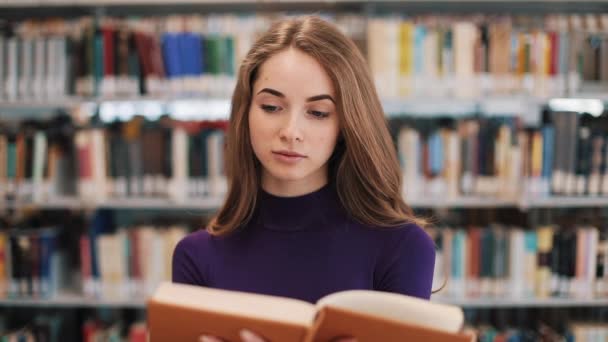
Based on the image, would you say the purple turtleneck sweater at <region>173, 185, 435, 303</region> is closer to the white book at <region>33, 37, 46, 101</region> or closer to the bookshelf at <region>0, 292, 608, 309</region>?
the bookshelf at <region>0, 292, 608, 309</region>

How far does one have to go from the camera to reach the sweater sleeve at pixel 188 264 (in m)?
0.96

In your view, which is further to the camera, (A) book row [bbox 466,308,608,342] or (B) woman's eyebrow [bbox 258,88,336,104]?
(A) book row [bbox 466,308,608,342]

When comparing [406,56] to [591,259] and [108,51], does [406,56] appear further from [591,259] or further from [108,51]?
[108,51]

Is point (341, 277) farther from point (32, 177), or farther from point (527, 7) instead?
point (527, 7)

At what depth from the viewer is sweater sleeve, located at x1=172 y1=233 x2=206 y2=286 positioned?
37.7 inches

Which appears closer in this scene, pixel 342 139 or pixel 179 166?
pixel 342 139

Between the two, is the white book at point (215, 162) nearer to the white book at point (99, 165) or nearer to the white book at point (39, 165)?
the white book at point (99, 165)

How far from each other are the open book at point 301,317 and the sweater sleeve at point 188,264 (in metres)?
0.24

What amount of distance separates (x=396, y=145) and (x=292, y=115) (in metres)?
1.33

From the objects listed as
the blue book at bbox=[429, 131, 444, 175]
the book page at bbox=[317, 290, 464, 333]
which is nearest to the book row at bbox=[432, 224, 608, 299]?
the blue book at bbox=[429, 131, 444, 175]

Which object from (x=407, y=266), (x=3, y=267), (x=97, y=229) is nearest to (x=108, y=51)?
(x=97, y=229)

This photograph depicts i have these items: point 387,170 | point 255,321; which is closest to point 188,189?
point 387,170

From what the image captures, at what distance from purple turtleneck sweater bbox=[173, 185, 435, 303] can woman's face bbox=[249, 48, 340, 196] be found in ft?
0.33

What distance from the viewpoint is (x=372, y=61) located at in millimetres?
2088
